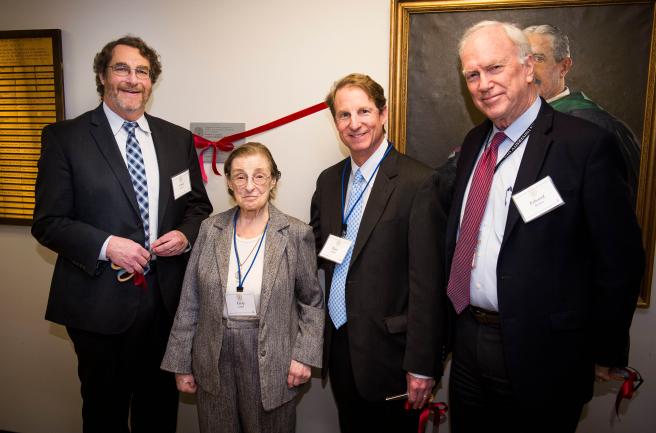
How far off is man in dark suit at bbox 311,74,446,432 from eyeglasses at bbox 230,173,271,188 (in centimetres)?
32

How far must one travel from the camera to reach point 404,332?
1.69 meters

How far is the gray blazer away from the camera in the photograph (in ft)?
5.74

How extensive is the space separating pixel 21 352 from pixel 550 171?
313cm

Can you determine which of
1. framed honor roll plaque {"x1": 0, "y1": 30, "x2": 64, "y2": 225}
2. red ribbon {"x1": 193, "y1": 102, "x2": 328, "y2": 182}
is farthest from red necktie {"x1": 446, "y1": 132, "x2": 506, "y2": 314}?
framed honor roll plaque {"x1": 0, "y1": 30, "x2": 64, "y2": 225}

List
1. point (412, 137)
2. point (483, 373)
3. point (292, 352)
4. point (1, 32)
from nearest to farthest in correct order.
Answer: point (483, 373), point (292, 352), point (412, 137), point (1, 32)

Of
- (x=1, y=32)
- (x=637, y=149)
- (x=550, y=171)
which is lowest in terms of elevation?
(x=550, y=171)

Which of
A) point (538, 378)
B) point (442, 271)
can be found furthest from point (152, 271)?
point (538, 378)

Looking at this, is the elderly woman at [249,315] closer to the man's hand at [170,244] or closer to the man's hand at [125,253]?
the man's hand at [170,244]

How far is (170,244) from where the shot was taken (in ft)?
6.09

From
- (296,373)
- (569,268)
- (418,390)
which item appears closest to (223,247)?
(296,373)

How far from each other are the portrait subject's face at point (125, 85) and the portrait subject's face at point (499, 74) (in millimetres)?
1343

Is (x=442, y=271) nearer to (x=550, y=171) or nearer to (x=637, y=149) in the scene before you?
(x=550, y=171)

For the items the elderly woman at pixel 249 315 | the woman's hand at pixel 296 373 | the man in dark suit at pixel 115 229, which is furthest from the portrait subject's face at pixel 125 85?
the woman's hand at pixel 296 373

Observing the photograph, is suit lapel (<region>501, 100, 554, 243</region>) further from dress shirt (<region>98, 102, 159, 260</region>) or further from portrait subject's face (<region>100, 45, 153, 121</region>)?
portrait subject's face (<region>100, 45, 153, 121</region>)
